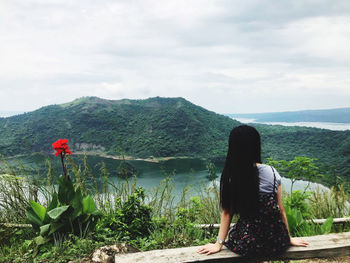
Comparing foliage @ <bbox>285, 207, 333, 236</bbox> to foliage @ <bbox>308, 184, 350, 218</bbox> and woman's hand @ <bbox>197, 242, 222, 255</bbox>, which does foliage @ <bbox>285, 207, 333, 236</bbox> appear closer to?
foliage @ <bbox>308, 184, 350, 218</bbox>

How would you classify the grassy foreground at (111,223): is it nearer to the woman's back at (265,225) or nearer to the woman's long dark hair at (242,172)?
the woman's back at (265,225)

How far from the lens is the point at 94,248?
2.07 meters

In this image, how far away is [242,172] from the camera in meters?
1.51

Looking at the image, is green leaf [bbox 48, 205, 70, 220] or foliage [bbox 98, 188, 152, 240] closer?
green leaf [bbox 48, 205, 70, 220]

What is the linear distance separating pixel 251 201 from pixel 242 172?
0.19 m

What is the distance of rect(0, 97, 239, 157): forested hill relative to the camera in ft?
137

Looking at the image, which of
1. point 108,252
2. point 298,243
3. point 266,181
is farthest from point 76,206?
point 298,243

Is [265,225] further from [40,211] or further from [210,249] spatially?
[40,211]

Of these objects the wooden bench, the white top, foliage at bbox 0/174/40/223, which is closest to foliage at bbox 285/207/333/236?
the wooden bench

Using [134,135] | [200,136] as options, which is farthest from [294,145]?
[134,135]

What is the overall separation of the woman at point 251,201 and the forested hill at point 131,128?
1427 inches

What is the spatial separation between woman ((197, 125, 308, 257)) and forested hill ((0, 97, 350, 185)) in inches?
→ 1196

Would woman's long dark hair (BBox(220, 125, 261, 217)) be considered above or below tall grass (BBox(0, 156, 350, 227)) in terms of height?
above

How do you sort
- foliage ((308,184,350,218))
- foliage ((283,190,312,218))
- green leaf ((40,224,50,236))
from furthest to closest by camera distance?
foliage ((308,184,350,218)) < foliage ((283,190,312,218)) < green leaf ((40,224,50,236))
